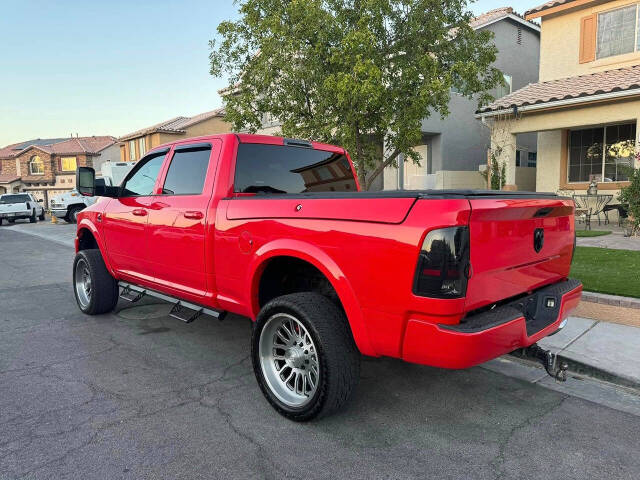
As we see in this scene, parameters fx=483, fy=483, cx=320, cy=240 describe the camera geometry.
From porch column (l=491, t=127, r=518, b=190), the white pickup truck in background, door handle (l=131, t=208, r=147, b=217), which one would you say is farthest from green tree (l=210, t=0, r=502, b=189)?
the white pickup truck in background

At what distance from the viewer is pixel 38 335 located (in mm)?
5008

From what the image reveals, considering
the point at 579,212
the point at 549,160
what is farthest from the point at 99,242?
the point at 549,160

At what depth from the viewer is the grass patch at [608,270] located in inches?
220

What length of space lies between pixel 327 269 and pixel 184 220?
1637 millimetres

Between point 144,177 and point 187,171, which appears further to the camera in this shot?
point 144,177

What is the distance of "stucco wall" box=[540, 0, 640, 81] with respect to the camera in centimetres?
1334

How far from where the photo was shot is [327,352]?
2.82 metres

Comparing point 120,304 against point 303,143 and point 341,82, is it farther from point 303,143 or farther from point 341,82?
point 341,82

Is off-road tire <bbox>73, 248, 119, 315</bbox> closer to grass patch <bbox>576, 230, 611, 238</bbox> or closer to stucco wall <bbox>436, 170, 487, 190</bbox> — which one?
grass patch <bbox>576, 230, 611, 238</bbox>

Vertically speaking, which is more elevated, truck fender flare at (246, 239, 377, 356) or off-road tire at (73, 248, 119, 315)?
truck fender flare at (246, 239, 377, 356)

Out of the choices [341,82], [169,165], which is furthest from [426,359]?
[341,82]

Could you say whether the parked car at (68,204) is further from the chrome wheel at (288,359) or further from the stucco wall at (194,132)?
the chrome wheel at (288,359)

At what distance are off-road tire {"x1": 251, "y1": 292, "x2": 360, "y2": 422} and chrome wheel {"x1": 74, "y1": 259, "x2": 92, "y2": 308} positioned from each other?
3.64 m

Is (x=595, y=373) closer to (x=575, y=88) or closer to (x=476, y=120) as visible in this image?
(x=575, y=88)
